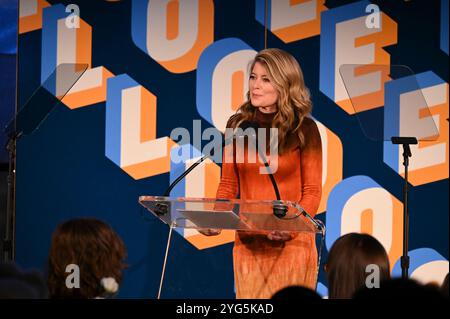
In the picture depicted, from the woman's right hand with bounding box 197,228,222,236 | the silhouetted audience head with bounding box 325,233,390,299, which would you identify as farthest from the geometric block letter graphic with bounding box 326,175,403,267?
the silhouetted audience head with bounding box 325,233,390,299

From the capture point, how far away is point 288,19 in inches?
239

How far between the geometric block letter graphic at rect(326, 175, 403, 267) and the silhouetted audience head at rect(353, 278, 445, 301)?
417cm

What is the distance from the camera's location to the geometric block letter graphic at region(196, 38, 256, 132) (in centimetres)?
605

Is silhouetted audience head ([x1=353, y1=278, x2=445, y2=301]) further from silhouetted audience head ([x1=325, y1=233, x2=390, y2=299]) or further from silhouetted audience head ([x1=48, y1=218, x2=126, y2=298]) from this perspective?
silhouetted audience head ([x1=48, y1=218, x2=126, y2=298])

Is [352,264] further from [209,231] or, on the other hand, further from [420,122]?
[420,122]

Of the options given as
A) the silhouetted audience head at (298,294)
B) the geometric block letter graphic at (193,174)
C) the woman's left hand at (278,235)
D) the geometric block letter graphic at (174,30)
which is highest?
the geometric block letter graphic at (174,30)

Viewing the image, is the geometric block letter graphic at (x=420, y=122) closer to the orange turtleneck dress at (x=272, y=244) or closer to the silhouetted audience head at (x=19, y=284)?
the orange turtleneck dress at (x=272, y=244)

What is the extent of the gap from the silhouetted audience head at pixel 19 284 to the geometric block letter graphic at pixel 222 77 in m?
3.76

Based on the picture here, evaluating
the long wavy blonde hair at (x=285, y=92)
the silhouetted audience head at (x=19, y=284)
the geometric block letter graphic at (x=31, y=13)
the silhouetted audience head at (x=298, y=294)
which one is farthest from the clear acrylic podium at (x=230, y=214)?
the geometric block letter graphic at (x=31, y=13)

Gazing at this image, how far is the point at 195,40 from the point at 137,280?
5.86 ft

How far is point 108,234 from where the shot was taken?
10.5 feet

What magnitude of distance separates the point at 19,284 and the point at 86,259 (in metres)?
0.97

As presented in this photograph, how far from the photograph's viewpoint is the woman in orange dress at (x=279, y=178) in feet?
13.3

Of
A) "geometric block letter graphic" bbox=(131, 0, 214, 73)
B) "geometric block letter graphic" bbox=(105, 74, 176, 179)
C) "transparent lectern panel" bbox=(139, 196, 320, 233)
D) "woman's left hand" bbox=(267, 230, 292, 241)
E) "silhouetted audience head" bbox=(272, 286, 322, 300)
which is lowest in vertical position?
"woman's left hand" bbox=(267, 230, 292, 241)
